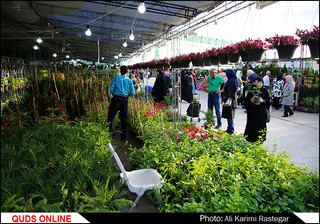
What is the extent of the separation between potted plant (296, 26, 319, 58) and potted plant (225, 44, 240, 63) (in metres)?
1.19

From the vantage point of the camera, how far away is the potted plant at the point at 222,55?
5556 mm

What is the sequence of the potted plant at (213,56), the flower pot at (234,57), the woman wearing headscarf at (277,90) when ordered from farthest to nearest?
the woman wearing headscarf at (277,90)
the potted plant at (213,56)
the flower pot at (234,57)

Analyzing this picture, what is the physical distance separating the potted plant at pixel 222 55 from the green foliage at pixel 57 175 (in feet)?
12.4

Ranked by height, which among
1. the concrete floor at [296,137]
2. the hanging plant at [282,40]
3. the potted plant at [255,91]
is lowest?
the concrete floor at [296,137]

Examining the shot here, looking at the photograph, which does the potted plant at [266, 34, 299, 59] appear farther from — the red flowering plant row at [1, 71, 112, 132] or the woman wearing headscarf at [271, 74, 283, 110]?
the woman wearing headscarf at [271, 74, 283, 110]

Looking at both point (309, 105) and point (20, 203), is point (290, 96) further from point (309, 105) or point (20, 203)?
point (20, 203)

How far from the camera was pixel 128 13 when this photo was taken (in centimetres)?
712

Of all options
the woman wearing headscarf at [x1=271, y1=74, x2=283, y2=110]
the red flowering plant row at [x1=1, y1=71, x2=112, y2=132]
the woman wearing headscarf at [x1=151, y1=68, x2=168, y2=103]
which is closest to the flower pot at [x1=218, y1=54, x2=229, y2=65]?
the woman wearing headscarf at [x1=151, y1=68, x2=168, y2=103]

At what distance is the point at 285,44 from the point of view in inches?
165

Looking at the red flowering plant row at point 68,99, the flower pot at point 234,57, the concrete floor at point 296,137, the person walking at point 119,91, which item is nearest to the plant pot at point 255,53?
the flower pot at point 234,57

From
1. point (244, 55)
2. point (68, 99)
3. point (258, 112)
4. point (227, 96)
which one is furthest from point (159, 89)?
point (258, 112)

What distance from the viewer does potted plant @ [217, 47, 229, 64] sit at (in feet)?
18.2

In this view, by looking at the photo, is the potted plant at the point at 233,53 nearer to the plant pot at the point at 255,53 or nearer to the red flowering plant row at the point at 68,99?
the plant pot at the point at 255,53

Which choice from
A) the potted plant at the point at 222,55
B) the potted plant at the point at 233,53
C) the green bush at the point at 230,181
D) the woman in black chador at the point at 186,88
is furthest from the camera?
the woman in black chador at the point at 186,88
